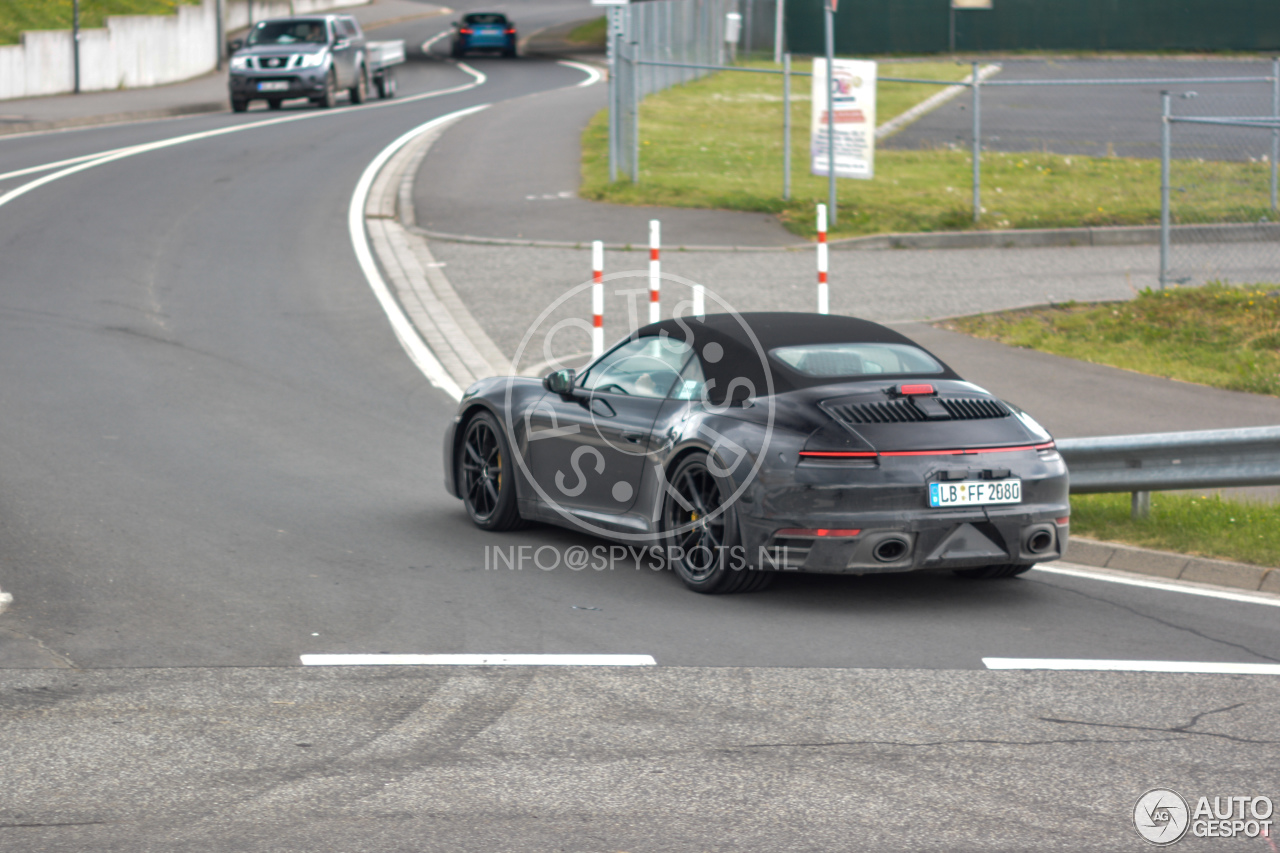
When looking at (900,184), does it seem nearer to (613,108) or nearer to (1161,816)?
(613,108)

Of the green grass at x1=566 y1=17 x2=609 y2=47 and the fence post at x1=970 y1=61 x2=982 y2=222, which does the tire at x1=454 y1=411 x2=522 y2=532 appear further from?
the green grass at x1=566 y1=17 x2=609 y2=47

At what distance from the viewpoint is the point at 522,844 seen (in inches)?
185

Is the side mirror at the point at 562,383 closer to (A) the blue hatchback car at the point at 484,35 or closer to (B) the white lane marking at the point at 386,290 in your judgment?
(B) the white lane marking at the point at 386,290

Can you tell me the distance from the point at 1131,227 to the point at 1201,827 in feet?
57.6

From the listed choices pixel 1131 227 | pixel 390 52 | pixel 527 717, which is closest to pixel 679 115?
pixel 390 52

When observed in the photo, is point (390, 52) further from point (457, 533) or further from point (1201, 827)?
point (1201, 827)

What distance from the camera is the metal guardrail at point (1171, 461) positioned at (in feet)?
29.3

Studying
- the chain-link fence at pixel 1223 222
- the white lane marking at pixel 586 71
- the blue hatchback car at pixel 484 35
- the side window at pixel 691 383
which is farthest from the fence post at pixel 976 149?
the blue hatchback car at pixel 484 35

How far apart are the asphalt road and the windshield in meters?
25.3

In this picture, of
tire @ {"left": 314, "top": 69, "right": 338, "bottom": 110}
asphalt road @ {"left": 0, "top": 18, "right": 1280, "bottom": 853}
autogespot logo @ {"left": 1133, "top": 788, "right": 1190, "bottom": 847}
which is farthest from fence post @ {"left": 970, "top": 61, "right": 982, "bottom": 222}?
tire @ {"left": 314, "top": 69, "right": 338, "bottom": 110}

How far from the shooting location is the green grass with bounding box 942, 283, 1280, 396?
13.7 m

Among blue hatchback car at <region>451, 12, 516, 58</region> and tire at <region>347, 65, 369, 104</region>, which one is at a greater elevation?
blue hatchback car at <region>451, 12, 516, 58</region>

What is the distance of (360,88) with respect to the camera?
3934 centimetres

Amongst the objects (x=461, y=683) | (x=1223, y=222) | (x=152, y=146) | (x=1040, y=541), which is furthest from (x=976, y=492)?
(x=152, y=146)
